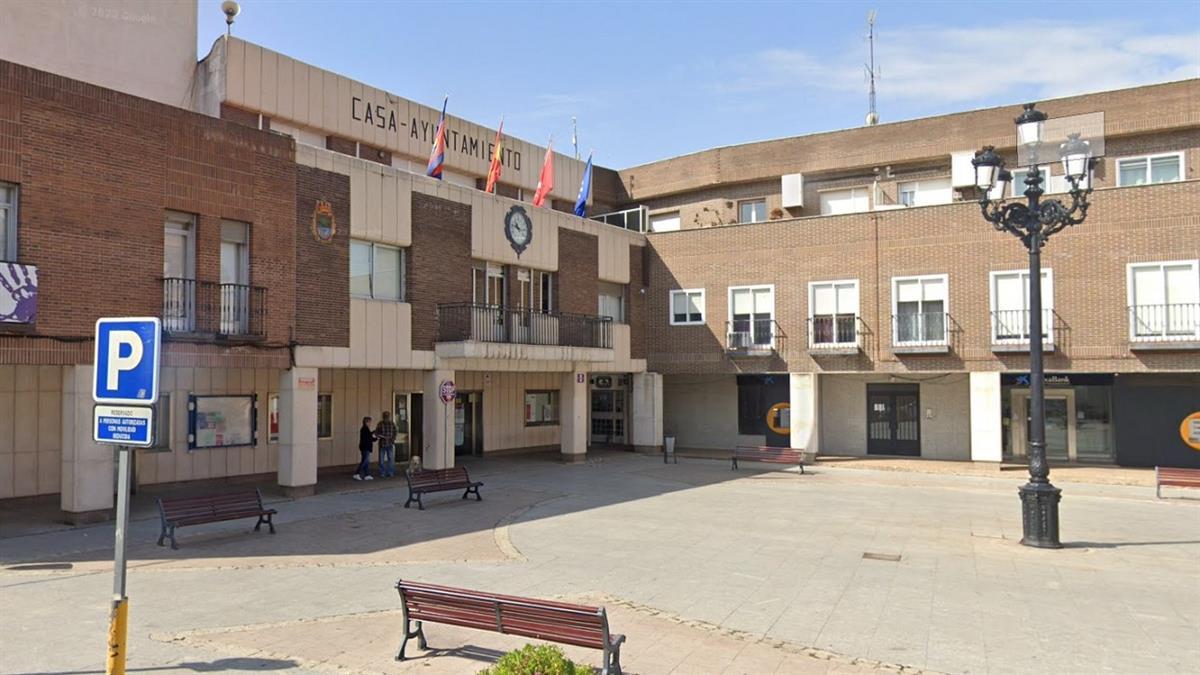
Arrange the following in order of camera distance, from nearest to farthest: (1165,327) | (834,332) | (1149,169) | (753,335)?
(1165,327) < (1149,169) < (834,332) < (753,335)

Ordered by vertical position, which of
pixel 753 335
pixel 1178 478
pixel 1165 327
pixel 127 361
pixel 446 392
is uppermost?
pixel 753 335

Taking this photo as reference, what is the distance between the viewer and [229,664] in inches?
295

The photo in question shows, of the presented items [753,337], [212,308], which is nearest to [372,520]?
[212,308]

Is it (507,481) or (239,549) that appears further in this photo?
(507,481)

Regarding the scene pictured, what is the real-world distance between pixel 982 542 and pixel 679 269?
18.1 meters

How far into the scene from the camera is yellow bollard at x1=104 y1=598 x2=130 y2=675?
5652mm

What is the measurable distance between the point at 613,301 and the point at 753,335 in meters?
5.02

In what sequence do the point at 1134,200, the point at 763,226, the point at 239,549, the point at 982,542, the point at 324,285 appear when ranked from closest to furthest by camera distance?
1. the point at 239,549
2. the point at 982,542
3. the point at 324,285
4. the point at 1134,200
5. the point at 763,226

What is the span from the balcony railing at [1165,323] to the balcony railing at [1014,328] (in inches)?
80.4

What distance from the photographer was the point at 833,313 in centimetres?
2764

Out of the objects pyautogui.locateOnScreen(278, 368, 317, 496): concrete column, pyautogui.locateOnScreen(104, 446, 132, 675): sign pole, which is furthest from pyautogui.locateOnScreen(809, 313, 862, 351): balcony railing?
pyautogui.locateOnScreen(104, 446, 132, 675): sign pole

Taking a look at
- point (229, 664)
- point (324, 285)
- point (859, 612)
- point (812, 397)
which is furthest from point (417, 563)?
point (812, 397)

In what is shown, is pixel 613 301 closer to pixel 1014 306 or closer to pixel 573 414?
pixel 573 414

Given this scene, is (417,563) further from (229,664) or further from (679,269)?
(679,269)
